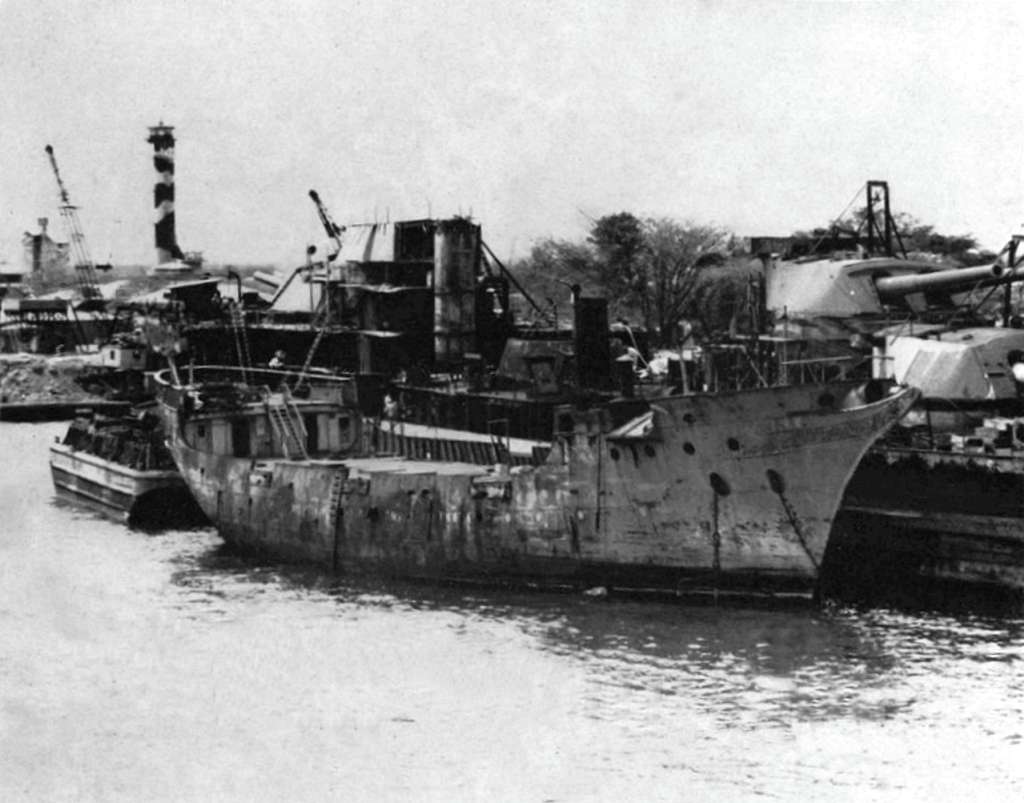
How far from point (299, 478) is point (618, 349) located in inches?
525

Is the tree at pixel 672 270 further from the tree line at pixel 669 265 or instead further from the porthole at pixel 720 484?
the porthole at pixel 720 484

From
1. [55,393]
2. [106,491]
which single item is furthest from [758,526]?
[55,393]

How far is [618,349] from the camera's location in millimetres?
38469

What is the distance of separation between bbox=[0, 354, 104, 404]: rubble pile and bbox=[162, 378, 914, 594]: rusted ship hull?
125 feet

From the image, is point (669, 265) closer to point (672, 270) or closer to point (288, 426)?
point (672, 270)

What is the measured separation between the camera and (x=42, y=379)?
209 ft

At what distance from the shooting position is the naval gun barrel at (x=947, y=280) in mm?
30031

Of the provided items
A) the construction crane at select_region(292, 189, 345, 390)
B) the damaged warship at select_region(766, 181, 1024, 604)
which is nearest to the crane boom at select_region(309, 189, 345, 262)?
the construction crane at select_region(292, 189, 345, 390)

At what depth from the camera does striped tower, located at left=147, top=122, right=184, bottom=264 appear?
7806cm

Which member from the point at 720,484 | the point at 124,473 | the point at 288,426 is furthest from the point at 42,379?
the point at 720,484

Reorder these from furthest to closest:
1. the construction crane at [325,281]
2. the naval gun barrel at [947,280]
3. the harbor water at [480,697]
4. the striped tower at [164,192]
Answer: the striped tower at [164,192], the construction crane at [325,281], the naval gun barrel at [947,280], the harbor water at [480,697]

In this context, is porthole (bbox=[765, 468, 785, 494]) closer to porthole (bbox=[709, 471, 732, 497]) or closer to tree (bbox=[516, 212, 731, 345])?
porthole (bbox=[709, 471, 732, 497])

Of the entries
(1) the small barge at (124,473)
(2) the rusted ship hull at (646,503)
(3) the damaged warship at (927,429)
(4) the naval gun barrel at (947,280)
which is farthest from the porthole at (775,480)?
(1) the small barge at (124,473)

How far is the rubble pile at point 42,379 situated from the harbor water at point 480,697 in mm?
36655
